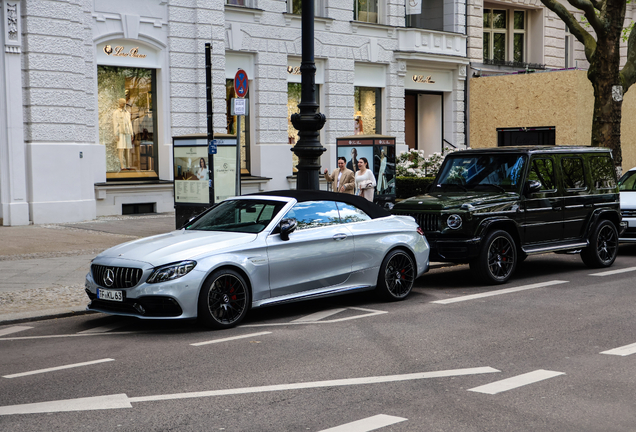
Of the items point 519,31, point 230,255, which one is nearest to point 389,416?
point 230,255

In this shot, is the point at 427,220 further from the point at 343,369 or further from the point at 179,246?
the point at 343,369

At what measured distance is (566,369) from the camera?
21.0 feet

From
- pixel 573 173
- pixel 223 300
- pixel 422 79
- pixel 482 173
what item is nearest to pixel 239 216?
pixel 223 300

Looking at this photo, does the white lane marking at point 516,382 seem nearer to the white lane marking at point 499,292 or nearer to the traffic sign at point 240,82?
the white lane marking at point 499,292

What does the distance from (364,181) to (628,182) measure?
5.11 meters

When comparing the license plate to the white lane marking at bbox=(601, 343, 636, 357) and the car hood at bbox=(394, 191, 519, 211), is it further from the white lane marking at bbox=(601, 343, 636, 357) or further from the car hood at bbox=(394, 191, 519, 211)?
the car hood at bbox=(394, 191, 519, 211)

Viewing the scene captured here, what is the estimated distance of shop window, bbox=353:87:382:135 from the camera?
27.9 meters

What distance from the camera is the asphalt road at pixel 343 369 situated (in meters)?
5.18

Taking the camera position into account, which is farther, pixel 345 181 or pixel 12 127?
pixel 12 127

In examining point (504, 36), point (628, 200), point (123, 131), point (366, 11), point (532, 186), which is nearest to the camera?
point (532, 186)

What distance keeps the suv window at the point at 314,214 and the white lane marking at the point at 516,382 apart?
343 cm

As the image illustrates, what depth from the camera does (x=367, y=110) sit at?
28.2 meters

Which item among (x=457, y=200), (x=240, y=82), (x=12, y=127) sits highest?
(x=240, y=82)

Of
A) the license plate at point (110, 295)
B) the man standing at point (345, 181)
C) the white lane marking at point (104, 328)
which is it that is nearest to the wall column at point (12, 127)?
the man standing at point (345, 181)
